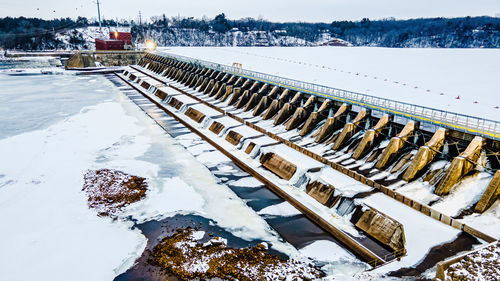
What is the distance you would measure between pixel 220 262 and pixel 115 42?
9007 cm

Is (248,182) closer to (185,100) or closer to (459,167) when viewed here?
(459,167)

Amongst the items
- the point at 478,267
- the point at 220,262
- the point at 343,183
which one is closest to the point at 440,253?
the point at 478,267

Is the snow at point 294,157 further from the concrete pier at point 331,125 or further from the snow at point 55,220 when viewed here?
the snow at point 55,220

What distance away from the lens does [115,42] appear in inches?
3575

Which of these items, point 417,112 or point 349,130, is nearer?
point 349,130

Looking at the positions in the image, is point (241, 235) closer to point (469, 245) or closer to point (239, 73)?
point (469, 245)

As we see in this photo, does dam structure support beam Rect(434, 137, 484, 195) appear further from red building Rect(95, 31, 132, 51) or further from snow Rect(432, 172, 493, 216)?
red building Rect(95, 31, 132, 51)

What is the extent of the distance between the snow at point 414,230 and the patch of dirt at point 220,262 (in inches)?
151

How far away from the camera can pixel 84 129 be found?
35.4m

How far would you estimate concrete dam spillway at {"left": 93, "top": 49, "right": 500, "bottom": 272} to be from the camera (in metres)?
16.8

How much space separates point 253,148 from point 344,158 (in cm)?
773

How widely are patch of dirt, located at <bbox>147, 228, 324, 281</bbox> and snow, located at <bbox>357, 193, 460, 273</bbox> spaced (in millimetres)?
3848

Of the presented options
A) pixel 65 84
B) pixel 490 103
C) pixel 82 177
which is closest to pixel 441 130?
pixel 490 103

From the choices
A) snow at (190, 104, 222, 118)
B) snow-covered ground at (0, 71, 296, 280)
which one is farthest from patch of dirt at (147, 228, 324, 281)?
snow at (190, 104, 222, 118)
